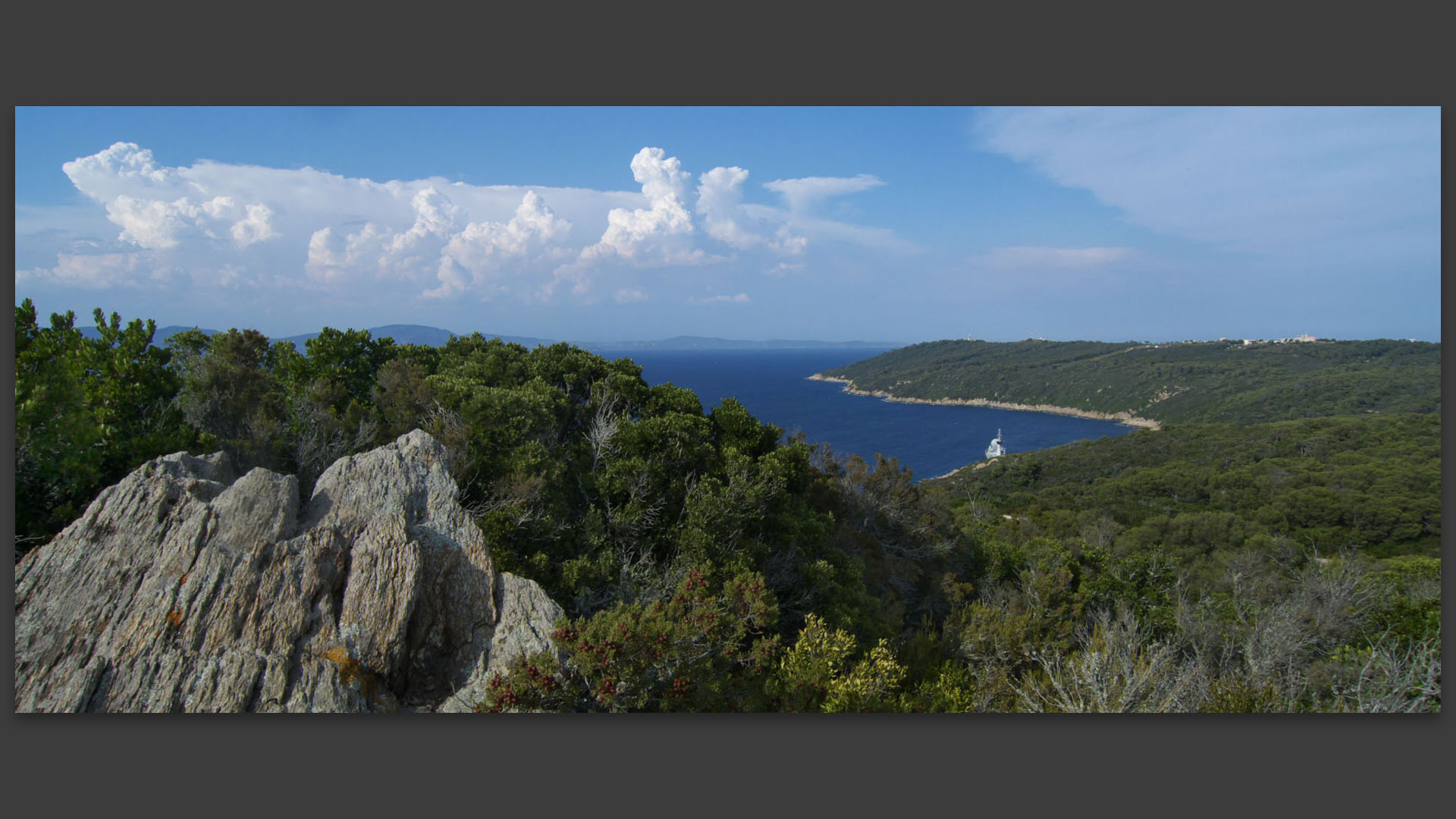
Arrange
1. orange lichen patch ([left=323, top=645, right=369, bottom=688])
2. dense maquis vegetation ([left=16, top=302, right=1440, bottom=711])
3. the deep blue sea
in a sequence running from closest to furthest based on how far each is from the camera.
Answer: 1. orange lichen patch ([left=323, top=645, right=369, bottom=688])
2. dense maquis vegetation ([left=16, top=302, right=1440, bottom=711])
3. the deep blue sea

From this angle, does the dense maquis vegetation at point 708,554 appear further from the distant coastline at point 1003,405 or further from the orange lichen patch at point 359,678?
the distant coastline at point 1003,405

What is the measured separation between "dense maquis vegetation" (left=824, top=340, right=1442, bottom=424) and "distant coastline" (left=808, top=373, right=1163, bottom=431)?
724 mm

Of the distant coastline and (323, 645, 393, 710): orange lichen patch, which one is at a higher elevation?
(323, 645, 393, 710): orange lichen patch

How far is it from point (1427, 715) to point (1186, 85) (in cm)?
576

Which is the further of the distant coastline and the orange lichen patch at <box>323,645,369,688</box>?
the distant coastline

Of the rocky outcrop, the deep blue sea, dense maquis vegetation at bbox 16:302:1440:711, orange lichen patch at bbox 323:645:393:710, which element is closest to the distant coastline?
the deep blue sea

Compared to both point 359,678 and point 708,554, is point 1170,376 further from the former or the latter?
point 359,678

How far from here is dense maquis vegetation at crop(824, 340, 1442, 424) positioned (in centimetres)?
4994

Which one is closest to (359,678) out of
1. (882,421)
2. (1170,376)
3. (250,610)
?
(250,610)

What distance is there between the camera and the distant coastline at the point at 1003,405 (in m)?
74.7

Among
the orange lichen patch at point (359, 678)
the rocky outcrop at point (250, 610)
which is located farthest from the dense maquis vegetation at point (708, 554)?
the orange lichen patch at point (359, 678)

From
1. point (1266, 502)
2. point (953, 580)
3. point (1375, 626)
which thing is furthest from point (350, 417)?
point (1266, 502)

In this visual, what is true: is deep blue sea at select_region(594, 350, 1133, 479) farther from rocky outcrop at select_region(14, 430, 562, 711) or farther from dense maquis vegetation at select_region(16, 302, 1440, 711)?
rocky outcrop at select_region(14, 430, 562, 711)

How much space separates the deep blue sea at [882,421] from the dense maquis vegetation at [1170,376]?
18.2ft
